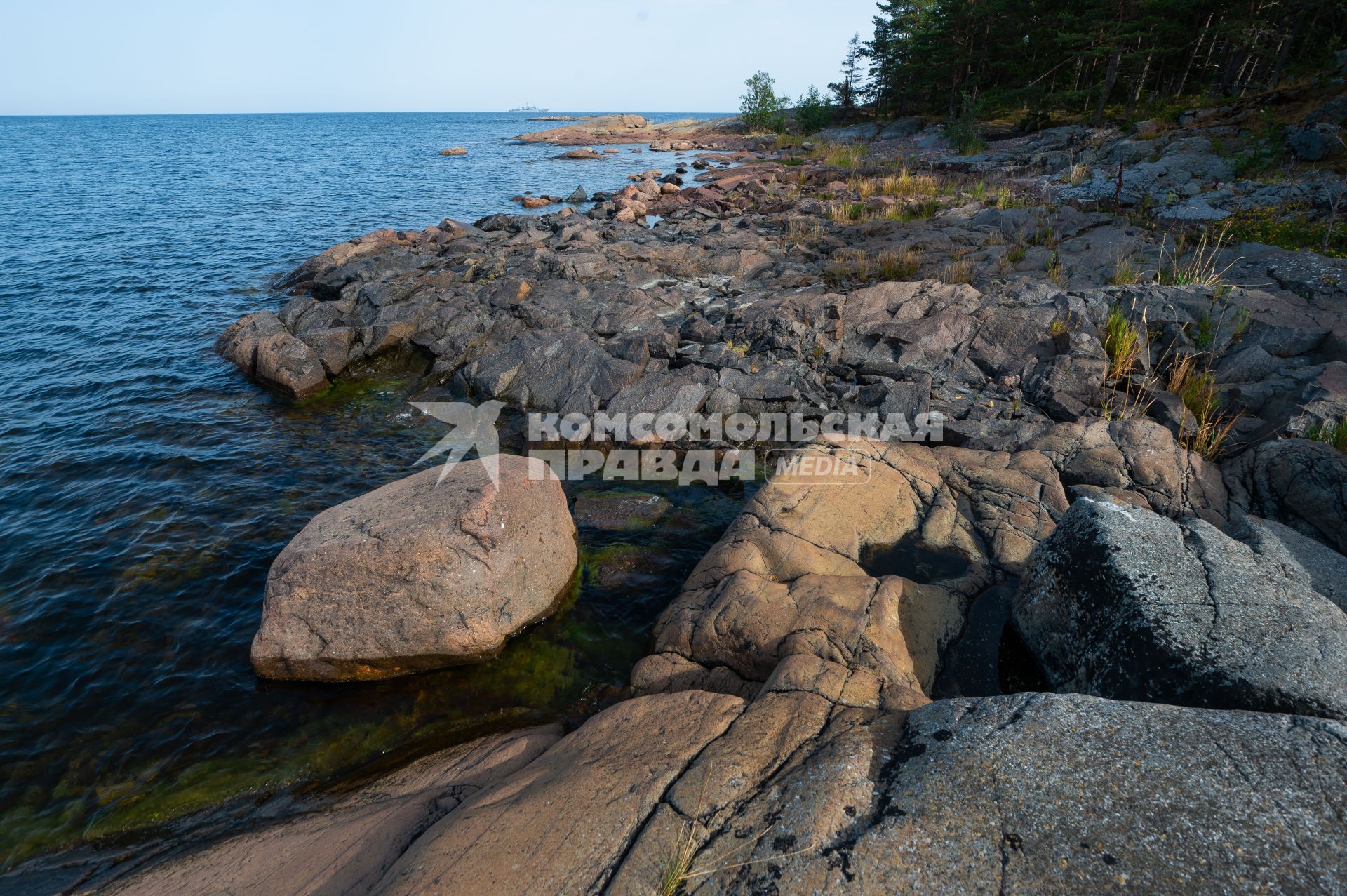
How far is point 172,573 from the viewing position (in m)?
8.60

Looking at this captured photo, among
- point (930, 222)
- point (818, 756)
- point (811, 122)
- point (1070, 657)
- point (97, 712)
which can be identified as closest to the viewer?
point (818, 756)

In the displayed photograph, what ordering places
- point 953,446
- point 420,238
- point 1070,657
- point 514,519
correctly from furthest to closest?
point 420,238 < point 953,446 < point 514,519 < point 1070,657

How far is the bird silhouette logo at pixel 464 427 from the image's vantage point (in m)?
11.8

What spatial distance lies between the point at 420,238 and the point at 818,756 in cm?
2633

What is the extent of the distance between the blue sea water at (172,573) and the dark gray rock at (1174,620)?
4.57m

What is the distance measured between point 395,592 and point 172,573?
440cm

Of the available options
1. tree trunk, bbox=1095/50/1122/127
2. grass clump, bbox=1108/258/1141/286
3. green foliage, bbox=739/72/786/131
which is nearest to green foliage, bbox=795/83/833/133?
green foliage, bbox=739/72/786/131

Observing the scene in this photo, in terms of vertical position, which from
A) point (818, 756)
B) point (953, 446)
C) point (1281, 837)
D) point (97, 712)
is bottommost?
point (97, 712)

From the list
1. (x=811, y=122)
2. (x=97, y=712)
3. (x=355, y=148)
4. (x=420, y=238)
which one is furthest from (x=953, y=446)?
(x=355, y=148)

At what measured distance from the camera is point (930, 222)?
20.9m

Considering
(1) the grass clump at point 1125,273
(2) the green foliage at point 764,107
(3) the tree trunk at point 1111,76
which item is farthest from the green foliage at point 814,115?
(1) the grass clump at point 1125,273

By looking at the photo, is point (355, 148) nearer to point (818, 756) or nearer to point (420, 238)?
point (420, 238)

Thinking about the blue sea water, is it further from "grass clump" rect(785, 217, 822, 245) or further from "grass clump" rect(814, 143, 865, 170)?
"grass clump" rect(814, 143, 865, 170)

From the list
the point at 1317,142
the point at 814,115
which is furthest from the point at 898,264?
the point at 814,115
